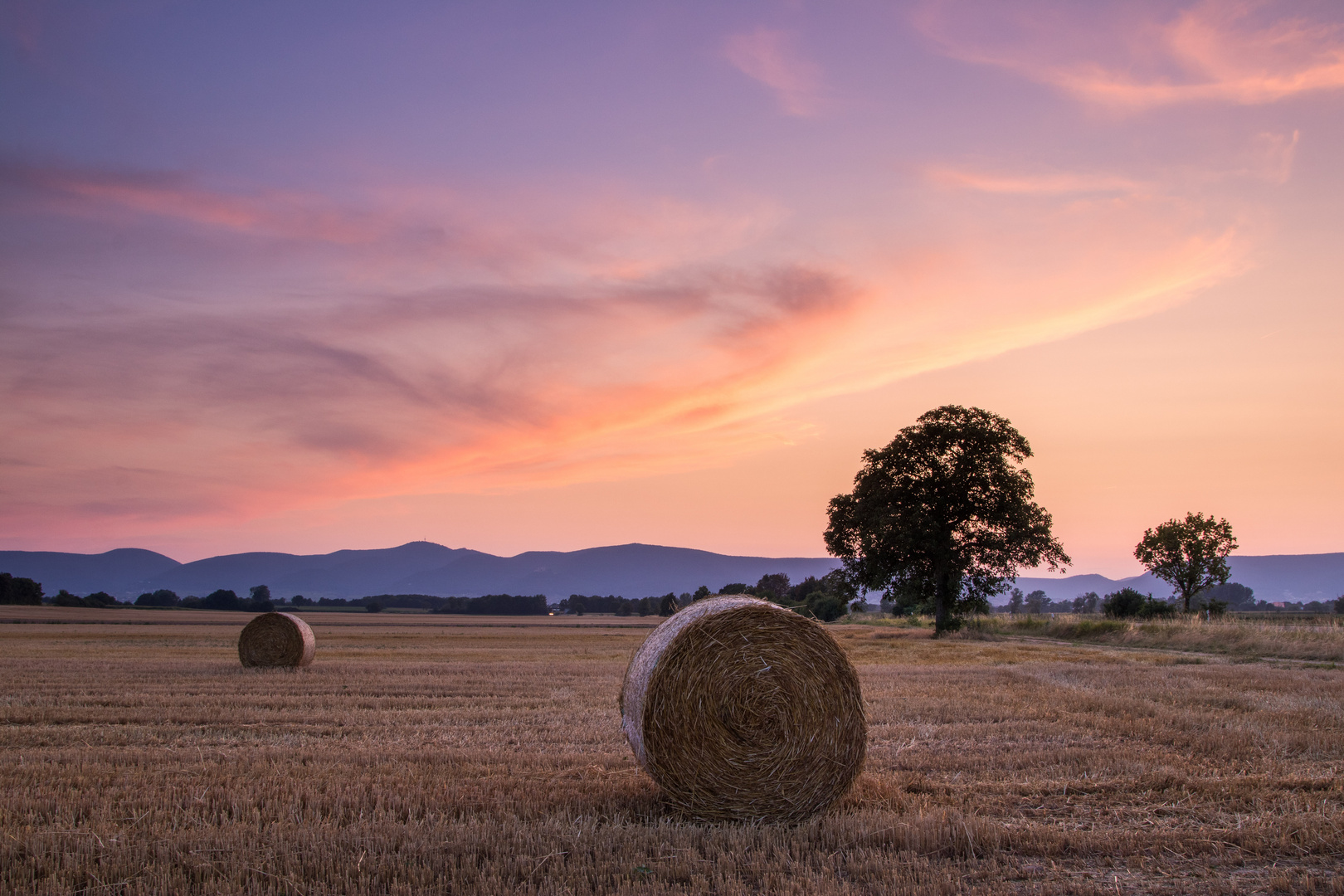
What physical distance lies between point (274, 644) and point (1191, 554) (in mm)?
53136

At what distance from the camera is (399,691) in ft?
50.1

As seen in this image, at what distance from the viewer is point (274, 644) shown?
67.7 feet

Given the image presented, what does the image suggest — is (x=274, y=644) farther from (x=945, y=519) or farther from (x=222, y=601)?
(x=222, y=601)

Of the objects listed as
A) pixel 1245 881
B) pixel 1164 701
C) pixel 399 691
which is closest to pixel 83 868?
pixel 1245 881

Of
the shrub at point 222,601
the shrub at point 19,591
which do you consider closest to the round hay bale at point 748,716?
the shrub at point 19,591

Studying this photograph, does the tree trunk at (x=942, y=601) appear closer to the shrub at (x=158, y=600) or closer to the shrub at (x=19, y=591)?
the shrub at (x=19, y=591)

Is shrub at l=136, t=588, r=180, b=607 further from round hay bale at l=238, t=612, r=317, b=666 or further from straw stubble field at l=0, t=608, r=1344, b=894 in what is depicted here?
straw stubble field at l=0, t=608, r=1344, b=894

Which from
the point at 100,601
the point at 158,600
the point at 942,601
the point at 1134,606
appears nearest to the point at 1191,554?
the point at 1134,606

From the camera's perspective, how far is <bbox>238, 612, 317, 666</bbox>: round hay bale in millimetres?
20531

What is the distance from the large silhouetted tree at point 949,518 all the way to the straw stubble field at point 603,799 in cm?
2107

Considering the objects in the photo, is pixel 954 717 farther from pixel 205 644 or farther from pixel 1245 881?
pixel 205 644

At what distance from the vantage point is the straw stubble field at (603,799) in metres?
5.47

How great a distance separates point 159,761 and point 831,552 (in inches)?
1316

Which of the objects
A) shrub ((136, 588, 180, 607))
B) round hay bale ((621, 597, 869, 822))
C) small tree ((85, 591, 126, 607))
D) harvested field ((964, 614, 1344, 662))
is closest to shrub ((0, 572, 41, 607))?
small tree ((85, 591, 126, 607))
